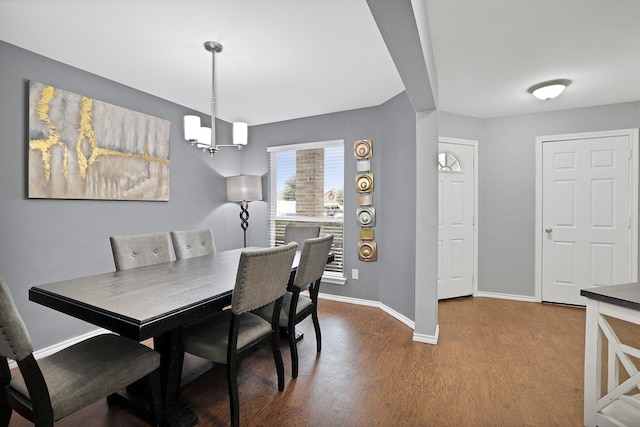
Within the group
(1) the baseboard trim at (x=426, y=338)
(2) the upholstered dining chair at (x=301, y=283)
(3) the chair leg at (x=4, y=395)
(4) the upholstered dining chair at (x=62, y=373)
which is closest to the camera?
(4) the upholstered dining chair at (x=62, y=373)

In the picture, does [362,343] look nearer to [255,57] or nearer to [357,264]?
[357,264]

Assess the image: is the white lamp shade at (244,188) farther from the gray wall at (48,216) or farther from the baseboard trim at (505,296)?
the baseboard trim at (505,296)

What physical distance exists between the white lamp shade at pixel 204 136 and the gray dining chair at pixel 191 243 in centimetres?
83

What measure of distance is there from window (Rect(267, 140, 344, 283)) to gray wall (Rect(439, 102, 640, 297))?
145 centimetres

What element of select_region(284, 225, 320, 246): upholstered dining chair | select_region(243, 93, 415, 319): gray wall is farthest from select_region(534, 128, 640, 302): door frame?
select_region(284, 225, 320, 246): upholstered dining chair

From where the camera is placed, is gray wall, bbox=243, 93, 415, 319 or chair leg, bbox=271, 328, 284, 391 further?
gray wall, bbox=243, 93, 415, 319

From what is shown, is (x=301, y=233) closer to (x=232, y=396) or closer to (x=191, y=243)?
(x=191, y=243)

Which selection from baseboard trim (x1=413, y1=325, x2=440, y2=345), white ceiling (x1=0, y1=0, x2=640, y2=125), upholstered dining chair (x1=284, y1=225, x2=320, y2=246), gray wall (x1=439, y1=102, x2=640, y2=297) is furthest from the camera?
gray wall (x1=439, y1=102, x2=640, y2=297)

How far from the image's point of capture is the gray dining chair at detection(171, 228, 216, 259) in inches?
103

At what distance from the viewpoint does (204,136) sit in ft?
7.94

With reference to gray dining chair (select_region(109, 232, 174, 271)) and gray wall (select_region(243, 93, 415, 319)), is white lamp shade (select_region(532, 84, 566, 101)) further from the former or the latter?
gray dining chair (select_region(109, 232, 174, 271))

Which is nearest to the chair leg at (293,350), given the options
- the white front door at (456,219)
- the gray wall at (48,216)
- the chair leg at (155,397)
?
the chair leg at (155,397)

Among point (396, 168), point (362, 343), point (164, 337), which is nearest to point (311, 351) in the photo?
point (362, 343)

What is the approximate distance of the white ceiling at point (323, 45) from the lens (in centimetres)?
181
